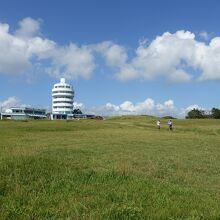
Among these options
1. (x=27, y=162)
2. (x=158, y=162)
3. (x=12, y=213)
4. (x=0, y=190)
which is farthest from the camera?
(x=158, y=162)

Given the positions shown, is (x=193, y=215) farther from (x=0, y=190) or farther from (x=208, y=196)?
(x=0, y=190)

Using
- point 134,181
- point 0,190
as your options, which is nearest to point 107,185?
point 134,181

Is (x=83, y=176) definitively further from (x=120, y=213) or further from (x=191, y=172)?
(x=191, y=172)

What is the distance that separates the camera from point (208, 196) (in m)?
13.9

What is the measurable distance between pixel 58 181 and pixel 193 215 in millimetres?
5077

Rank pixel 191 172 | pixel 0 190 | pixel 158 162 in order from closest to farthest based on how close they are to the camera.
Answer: pixel 0 190 < pixel 191 172 < pixel 158 162

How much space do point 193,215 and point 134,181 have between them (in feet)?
14.1

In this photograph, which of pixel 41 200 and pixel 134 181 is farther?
pixel 134 181

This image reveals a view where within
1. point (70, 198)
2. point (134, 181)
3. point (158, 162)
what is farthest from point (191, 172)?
point (70, 198)

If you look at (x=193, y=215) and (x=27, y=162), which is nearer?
(x=193, y=215)

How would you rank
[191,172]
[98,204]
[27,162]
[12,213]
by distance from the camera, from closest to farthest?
[12,213] < [98,204] < [27,162] < [191,172]

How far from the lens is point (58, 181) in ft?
47.6

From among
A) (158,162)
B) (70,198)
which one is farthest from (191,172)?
(70,198)

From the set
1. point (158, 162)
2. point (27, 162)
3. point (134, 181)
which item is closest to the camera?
point (134, 181)
